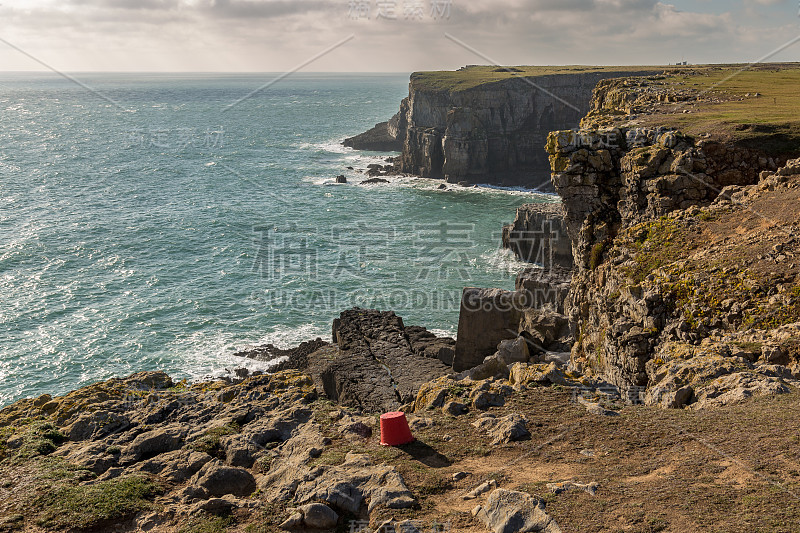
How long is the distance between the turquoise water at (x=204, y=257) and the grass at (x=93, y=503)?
79.2 ft

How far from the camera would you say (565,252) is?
49875mm

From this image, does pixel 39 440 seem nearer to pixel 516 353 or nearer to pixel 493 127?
pixel 516 353

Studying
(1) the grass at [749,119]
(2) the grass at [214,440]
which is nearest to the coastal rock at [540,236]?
(1) the grass at [749,119]

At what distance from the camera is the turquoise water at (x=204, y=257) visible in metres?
40.8

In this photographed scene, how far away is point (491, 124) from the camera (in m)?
98.5

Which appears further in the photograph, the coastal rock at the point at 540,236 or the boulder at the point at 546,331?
the coastal rock at the point at 540,236

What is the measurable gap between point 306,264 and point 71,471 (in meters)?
42.6

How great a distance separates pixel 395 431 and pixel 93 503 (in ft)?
21.2

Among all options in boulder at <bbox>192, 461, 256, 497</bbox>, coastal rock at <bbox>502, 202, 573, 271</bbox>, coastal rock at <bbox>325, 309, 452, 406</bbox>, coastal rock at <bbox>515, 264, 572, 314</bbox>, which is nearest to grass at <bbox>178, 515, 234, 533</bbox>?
boulder at <bbox>192, 461, 256, 497</bbox>

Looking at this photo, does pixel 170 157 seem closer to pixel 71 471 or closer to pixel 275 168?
pixel 275 168

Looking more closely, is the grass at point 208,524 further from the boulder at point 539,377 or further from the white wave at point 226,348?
the white wave at point 226,348

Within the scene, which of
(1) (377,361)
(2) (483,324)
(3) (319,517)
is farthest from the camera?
(1) (377,361)

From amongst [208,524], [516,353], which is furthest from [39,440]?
[516,353]

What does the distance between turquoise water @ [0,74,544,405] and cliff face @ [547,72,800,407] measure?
21460 millimetres
